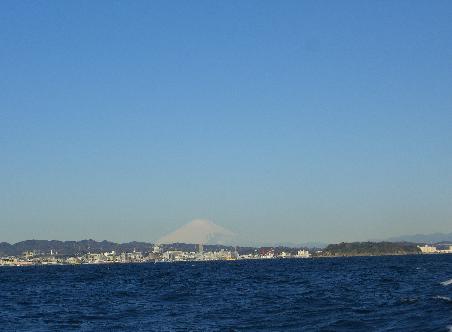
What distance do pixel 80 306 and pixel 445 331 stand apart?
36.4 metres

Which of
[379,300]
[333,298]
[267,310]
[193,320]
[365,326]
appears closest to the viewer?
[365,326]

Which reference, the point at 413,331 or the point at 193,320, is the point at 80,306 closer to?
the point at 193,320

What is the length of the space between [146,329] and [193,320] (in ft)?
15.8

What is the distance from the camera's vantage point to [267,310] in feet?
160

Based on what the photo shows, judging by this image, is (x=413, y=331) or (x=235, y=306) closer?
(x=413, y=331)

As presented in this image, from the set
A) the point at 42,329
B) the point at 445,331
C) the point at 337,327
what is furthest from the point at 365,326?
the point at 42,329

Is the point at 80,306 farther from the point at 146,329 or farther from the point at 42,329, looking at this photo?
the point at 146,329

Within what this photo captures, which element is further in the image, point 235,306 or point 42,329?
point 235,306

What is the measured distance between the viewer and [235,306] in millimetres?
52938

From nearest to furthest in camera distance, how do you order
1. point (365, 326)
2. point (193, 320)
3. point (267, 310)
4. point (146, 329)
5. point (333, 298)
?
point (365, 326) < point (146, 329) < point (193, 320) < point (267, 310) < point (333, 298)

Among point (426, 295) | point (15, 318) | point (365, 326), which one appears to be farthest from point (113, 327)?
point (426, 295)

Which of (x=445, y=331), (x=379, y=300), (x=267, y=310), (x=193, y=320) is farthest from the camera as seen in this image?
(x=379, y=300)

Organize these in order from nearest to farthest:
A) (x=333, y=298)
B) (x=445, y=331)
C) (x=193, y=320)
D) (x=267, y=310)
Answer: (x=445, y=331)
(x=193, y=320)
(x=267, y=310)
(x=333, y=298)

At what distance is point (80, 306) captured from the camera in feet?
195
